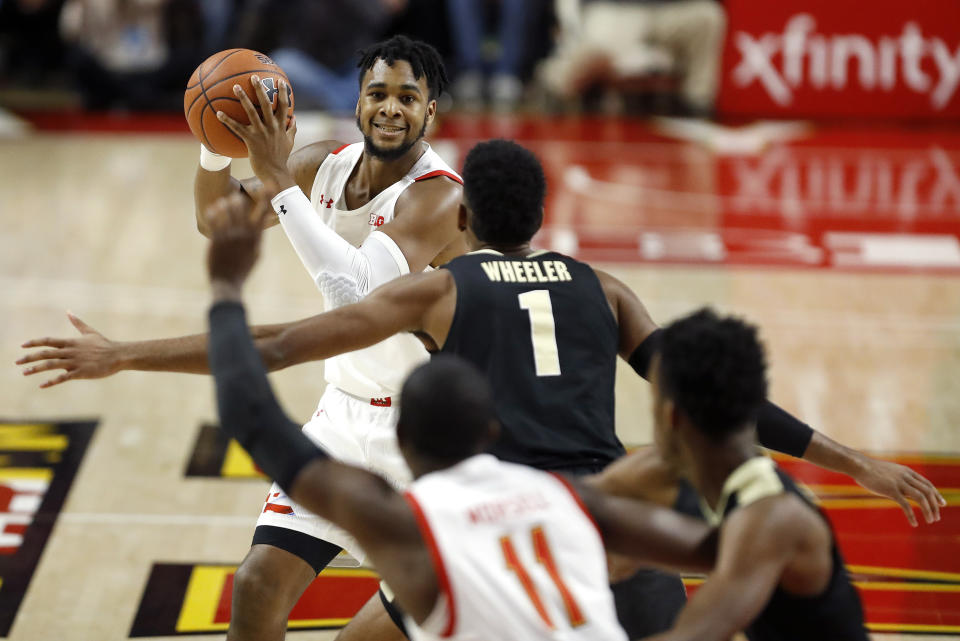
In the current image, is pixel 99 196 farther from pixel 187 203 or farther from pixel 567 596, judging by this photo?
pixel 567 596

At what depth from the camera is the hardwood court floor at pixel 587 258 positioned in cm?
555

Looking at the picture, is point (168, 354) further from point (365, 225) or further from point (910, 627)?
point (910, 627)

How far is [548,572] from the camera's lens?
2.50 meters

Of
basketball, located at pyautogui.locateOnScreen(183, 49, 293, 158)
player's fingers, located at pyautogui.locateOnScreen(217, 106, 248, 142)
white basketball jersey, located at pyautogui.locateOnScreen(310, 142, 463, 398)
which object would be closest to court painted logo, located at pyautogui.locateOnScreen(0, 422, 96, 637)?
white basketball jersey, located at pyautogui.locateOnScreen(310, 142, 463, 398)

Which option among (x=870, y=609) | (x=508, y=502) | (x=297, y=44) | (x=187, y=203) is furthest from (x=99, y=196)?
(x=508, y=502)

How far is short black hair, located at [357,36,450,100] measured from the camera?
4.49m

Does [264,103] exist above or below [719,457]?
above

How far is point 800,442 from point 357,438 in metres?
1.49

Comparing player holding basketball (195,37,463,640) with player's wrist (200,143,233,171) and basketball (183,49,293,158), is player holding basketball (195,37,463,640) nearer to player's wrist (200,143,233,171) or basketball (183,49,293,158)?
player's wrist (200,143,233,171)

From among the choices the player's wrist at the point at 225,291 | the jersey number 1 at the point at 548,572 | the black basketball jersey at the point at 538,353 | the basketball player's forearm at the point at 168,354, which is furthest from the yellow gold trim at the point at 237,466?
the jersey number 1 at the point at 548,572

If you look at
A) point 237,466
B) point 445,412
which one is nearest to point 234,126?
point 445,412

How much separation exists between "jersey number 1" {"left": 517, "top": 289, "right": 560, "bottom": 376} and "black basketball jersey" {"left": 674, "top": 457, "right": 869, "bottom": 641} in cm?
70

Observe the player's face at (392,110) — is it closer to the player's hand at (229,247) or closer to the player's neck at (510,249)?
the player's neck at (510,249)

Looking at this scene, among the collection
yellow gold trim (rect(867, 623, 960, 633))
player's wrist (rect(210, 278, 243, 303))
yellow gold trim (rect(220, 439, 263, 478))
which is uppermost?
player's wrist (rect(210, 278, 243, 303))
